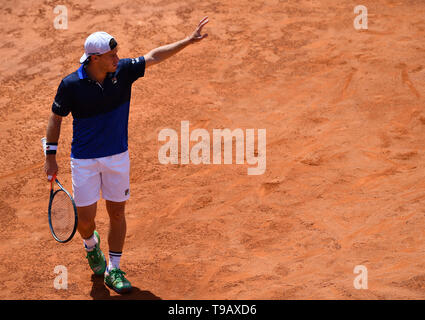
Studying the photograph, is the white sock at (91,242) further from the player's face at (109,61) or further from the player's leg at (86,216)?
the player's face at (109,61)

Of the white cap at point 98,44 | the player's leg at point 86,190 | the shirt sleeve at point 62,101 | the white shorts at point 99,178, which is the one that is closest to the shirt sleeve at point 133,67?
the white cap at point 98,44

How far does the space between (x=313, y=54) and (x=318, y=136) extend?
2355mm

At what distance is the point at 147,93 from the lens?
386 inches

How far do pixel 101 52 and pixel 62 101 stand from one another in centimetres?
52

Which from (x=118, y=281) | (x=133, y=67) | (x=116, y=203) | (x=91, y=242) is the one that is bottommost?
(x=118, y=281)

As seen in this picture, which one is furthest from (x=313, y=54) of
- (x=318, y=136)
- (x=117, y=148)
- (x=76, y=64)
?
(x=117, y=148)

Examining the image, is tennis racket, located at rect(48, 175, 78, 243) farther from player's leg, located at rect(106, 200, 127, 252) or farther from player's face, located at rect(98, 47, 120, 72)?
player's face, located at rect(98, 47, 120, 72)

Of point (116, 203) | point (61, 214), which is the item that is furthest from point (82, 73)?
point (61, 214)

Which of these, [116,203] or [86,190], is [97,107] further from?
[116,203]

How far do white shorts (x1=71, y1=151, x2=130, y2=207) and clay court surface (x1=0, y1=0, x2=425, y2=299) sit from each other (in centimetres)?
97

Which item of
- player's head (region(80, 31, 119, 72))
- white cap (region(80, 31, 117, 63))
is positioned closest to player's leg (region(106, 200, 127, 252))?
player's head (region(80, 31, 119, 72))

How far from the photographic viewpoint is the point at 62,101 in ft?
17.6

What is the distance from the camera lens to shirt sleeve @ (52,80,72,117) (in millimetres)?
5348

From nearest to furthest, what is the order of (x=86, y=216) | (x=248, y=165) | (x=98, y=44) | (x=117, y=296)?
(x=98, y=44), (x=86, y=216), (x=117, y=296), (x=248, y=165)
